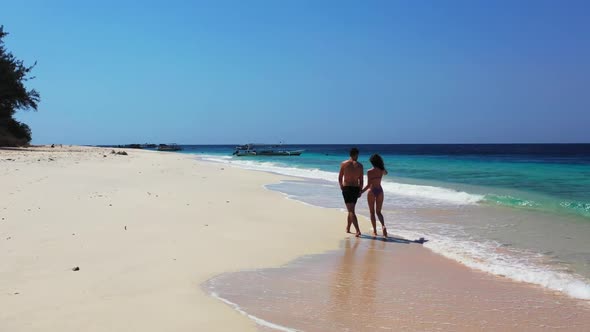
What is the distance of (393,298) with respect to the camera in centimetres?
482

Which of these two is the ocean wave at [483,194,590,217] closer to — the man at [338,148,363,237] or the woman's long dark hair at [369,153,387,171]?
the woman's long dark hair at [369,153,387,171]

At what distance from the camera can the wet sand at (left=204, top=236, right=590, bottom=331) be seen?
4.14m

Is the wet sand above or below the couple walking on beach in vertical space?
below

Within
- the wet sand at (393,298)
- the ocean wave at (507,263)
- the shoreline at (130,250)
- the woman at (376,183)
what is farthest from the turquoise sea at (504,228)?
the shoreline at (130,250)

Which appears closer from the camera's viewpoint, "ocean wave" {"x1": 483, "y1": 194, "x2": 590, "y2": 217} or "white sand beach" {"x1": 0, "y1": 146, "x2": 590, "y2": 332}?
"white sand beach" {"x1": 0, "y1": 146, "x2": 590, "y2": 332}

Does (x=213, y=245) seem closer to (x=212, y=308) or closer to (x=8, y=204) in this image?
(x=212, y=308)

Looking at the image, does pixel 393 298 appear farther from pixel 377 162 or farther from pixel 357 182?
pixel 377 162

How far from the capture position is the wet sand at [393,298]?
4.14 m

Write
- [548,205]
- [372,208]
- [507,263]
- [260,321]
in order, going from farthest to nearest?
[548,205] → [372,208] → [507,263] → [260,321]

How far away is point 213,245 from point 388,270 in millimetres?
2743

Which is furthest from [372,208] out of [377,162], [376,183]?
[377,162]

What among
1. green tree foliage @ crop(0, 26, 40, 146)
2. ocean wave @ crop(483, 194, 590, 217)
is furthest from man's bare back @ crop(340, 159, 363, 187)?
green tree foliage @ crop(0, 26, 40, 146)

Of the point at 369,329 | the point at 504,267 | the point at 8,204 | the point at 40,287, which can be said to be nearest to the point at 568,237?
the point at 504,267

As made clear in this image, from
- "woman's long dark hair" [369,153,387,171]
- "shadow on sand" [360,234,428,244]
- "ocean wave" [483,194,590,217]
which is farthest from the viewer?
"ocean wave" [483,194,590,217]
